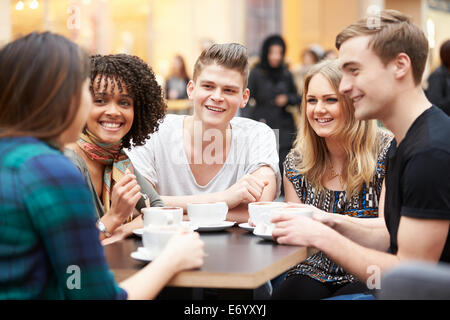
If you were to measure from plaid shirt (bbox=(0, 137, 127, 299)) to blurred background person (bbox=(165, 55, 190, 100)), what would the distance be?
7.78 meters

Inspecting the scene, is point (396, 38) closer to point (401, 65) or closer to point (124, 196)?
point (401, 65)

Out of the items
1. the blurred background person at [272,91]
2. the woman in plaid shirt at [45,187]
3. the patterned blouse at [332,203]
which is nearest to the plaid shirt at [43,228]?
the woman in plaid shirt at [45,187]

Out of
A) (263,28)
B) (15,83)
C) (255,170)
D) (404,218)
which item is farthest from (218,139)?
(263,28)

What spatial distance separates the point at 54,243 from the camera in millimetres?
1308

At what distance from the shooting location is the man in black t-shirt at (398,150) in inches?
68.0

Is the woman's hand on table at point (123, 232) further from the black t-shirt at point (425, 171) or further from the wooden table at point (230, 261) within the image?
the black t-shirt at point (425, 171)

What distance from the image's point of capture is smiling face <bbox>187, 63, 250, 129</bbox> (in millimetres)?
3020

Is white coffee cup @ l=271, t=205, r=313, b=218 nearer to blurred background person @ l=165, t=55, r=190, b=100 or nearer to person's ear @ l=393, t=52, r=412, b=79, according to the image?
person's ear @ l=393, t=52, r=412, b=79

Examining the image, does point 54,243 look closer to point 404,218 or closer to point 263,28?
point 404,218

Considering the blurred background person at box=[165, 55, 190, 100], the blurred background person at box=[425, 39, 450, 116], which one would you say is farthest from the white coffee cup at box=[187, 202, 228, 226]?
the blurred background person at box=[165, 55, 190, 100]

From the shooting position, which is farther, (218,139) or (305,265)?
(218,139)

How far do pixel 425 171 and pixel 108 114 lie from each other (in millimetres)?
1372
